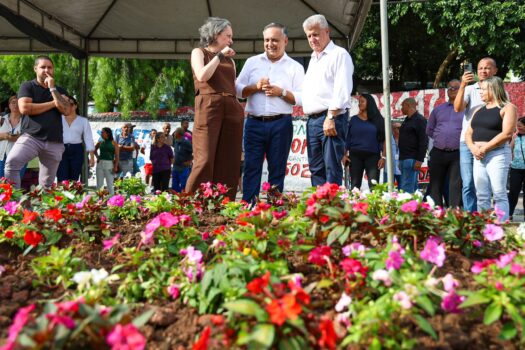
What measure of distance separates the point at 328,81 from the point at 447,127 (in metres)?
1.98

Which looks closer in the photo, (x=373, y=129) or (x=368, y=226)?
(x=368, y=226)

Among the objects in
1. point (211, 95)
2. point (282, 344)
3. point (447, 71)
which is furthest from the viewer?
point (447, 71)

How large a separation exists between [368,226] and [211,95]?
260 cm

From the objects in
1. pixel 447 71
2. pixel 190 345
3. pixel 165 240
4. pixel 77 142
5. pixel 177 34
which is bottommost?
pixel 190 345

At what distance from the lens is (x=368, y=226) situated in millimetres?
2283

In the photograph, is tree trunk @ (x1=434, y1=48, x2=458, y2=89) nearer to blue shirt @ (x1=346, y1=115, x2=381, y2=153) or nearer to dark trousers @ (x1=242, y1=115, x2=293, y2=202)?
blue shirt @ (x1=346, y1=115, x2=381, y2=153)

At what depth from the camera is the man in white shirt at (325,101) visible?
4.54m

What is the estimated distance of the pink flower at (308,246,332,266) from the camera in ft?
6.69

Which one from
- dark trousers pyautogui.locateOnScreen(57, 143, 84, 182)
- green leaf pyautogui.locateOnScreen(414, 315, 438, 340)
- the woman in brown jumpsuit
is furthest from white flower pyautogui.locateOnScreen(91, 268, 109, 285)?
dark trousers pyautogui.locateOnScreen(57, 143, 84, 182)

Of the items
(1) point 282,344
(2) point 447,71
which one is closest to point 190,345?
(1) point 282,344

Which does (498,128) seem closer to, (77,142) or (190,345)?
(190,345)

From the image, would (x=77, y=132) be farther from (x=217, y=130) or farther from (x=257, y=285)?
(x=257, y=285)

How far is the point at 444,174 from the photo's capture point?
6.14 meters

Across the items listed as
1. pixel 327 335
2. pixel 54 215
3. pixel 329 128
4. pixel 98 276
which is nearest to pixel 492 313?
pixel 327 335
